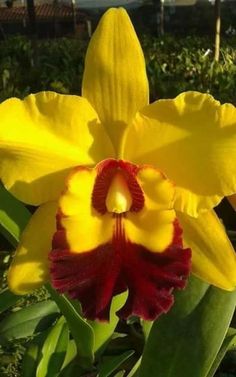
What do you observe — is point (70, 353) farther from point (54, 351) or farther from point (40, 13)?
point (40, 13)

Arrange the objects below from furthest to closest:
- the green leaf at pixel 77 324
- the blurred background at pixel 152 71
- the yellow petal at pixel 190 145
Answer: the blurred background at pixel 152 71, the green leaf at pixel 77 324, the yellow petal at pixel 190 145

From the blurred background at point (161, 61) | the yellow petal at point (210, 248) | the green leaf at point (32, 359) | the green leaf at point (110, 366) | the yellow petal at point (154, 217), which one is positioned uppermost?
the yellow petal at point (154, 217)

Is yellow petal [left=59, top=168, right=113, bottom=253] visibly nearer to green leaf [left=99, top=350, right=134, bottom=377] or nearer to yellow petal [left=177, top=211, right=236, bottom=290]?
yellow petal [left=177, top=211, right=236, bottom=290]

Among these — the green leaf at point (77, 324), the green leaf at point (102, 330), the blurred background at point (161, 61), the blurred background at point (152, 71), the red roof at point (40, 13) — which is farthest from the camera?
the red roof at point (40, 13)

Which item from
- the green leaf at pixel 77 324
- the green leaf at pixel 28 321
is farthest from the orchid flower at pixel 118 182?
the green leaf at pixel 28 321

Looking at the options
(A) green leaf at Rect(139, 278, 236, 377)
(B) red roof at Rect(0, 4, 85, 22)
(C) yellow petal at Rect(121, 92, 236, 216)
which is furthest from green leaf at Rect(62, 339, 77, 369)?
(B) red roof at Rect(0, 4, 85, 22)

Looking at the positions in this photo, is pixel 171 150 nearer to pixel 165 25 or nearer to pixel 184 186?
pixel 184 186

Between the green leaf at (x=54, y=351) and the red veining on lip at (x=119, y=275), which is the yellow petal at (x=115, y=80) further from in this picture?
the green leaf at (x=54, y=351)

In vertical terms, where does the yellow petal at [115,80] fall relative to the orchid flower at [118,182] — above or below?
above
